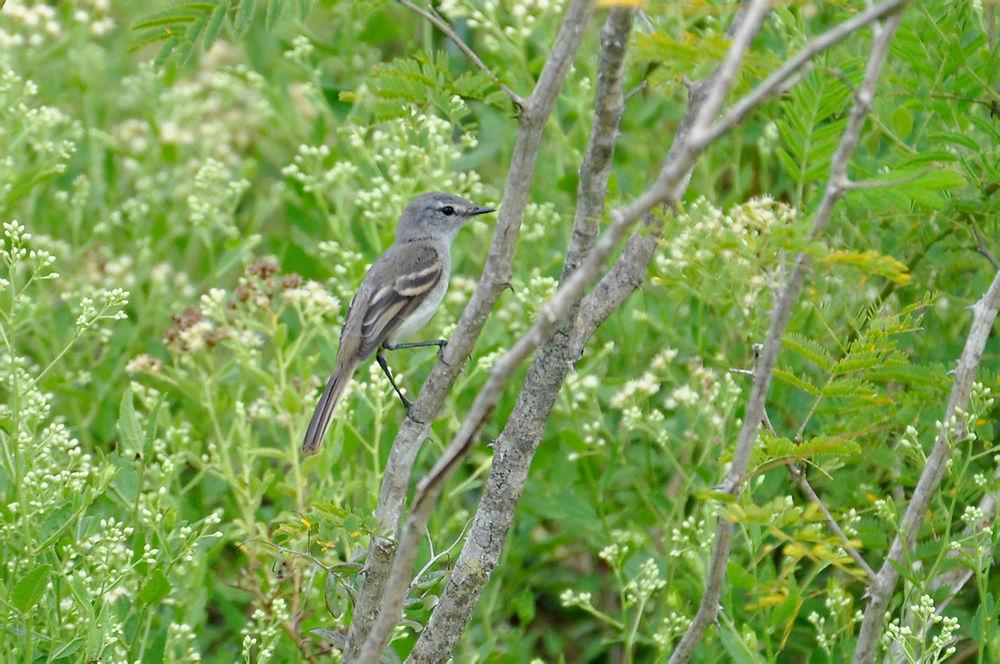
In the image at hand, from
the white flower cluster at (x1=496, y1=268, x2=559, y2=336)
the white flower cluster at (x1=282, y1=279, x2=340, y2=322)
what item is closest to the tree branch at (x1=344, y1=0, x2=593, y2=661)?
the white flower cluster at (x1=496, y1=268, x2=559, y2=336)

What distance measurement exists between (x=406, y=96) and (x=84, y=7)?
414 cm

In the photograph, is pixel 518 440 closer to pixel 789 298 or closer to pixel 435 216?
pixel 789 298

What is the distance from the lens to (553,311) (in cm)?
225

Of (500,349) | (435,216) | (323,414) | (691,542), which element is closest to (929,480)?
(691,542)

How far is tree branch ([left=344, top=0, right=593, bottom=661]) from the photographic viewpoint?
2.95 m

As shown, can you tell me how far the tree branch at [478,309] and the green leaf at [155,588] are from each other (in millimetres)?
555

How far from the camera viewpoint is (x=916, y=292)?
4.80m

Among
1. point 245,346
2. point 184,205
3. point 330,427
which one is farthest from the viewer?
point 184,205

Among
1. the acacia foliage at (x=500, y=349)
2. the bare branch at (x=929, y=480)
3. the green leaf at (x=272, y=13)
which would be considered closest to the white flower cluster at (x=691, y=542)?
the acacia foliage at (x=500, y=349)

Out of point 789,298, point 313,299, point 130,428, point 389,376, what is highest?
point 789,298

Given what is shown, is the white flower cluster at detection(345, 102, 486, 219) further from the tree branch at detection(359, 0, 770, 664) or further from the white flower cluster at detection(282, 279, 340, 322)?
the tree branch at detection(359, 0, 770, 664)

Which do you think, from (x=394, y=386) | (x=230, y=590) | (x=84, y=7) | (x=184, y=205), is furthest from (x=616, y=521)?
(x=84, y=7)

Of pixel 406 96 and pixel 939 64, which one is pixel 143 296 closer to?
pixel 406 96

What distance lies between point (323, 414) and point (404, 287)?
96 centimetres
